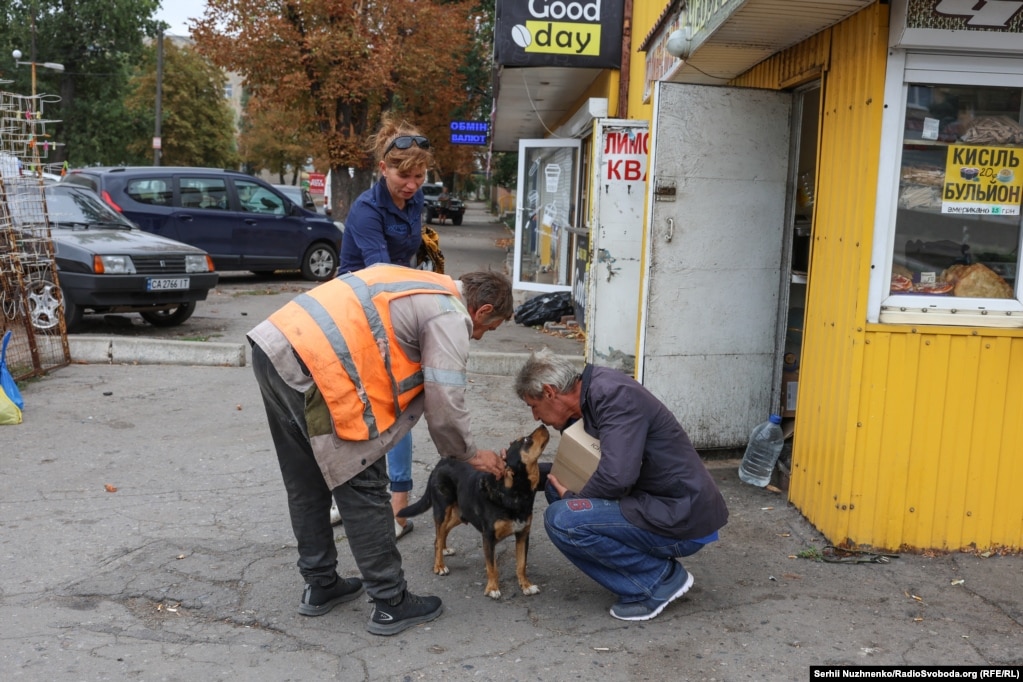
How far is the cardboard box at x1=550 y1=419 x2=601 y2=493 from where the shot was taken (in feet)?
13.2

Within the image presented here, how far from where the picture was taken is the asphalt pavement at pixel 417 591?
358 cm

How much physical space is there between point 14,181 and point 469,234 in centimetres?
2861

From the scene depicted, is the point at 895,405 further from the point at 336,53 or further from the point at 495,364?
the point at 336,53

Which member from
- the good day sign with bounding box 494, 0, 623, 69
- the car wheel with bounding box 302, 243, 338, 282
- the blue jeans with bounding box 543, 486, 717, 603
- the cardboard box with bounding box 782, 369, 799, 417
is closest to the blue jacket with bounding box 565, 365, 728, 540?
the blue jeans with bounding box 543, 486, 717, 603

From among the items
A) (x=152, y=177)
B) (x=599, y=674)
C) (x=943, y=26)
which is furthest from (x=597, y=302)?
(x=152, y=177)

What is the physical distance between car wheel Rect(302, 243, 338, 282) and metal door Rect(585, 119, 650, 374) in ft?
Answer: 29.4

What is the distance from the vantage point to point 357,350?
137 inches

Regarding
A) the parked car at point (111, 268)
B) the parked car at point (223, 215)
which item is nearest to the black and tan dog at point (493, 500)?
the parked car at point (111, 268)

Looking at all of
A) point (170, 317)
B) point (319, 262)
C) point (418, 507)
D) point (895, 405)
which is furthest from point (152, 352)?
point (319, 262)

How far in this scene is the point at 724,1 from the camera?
4.55 meters

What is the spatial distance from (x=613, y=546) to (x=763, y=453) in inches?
83.9

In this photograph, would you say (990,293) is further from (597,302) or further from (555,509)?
(597,302)

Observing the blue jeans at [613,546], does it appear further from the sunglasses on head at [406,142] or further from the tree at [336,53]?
the tree at [336,53]

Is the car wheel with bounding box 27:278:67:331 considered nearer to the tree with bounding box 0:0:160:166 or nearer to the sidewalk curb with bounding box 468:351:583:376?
the sidewalk curb with bounding box 468:351:583:376
